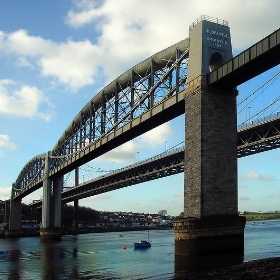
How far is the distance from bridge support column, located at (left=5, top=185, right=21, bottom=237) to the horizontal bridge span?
109499 mm

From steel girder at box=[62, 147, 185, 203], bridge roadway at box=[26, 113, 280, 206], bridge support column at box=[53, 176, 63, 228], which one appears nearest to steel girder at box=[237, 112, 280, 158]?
bridge roadway at box=[26, 113, 280, 206]

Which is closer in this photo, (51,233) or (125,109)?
(125,109)

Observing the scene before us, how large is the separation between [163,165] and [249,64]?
80503mm

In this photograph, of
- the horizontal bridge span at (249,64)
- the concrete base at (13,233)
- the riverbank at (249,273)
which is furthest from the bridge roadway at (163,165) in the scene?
the riverbank at (249,273)

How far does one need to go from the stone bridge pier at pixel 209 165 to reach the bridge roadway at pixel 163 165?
111ft

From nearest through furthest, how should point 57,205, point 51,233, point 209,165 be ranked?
point 209,165, point 51,233, point 57,205

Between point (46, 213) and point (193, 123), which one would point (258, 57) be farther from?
point (46, 213)

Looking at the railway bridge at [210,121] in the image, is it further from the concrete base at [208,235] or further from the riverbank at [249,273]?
the riverbank at [249,273]

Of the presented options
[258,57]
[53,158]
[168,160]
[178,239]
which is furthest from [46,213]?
[258,57]

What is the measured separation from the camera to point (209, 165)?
42000 millimetres

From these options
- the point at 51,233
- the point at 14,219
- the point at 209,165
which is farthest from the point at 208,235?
the point at 14,219

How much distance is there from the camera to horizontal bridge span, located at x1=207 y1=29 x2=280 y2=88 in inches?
1499

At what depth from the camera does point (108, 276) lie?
34.5 metres

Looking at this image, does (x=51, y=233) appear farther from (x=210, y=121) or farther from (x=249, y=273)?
(x=249, y=273)
